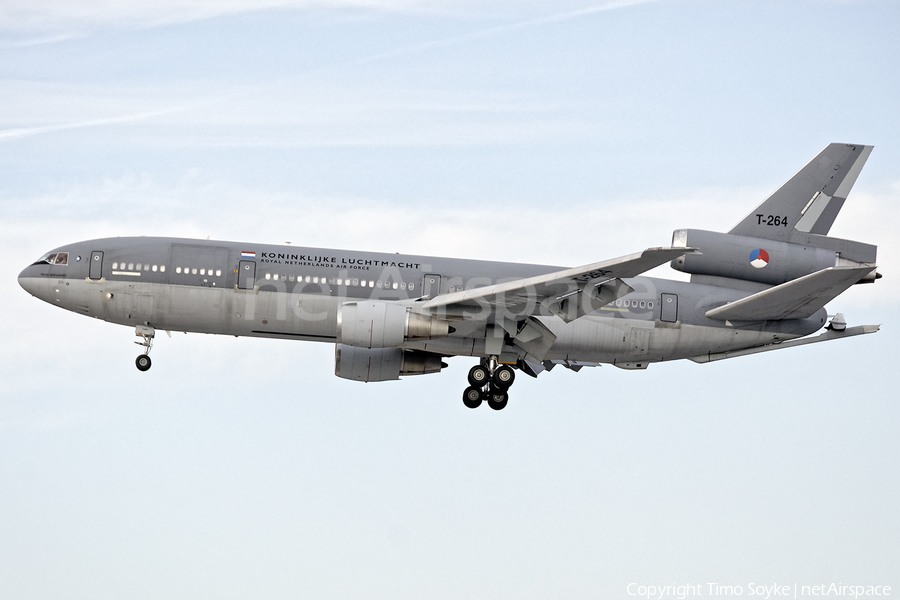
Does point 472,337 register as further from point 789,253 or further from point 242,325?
point 789,253

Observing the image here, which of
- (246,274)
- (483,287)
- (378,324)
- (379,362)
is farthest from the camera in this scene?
(379,362)

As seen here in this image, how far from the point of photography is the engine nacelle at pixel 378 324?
34031 mm

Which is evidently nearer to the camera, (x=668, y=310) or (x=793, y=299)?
(x=793, y=299)

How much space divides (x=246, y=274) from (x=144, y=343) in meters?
4.79

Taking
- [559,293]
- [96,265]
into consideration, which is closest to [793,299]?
[559,293]

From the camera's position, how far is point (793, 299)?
3700cm

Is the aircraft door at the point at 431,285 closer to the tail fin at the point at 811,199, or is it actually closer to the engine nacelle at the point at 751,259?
the engine nacelle at the point at 751,259

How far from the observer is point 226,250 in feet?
123

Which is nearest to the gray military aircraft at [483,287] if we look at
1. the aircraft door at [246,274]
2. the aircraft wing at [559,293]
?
the aircraft door at [246,274]

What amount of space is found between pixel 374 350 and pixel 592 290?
10714mm

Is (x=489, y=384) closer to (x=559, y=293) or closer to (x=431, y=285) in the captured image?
(x=431, y=285)

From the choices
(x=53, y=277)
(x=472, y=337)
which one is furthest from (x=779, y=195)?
(x=53, y=277)

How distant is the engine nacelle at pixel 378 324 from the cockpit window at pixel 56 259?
10836 millimetres

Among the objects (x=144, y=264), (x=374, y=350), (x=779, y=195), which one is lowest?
(x=374, y=350)
